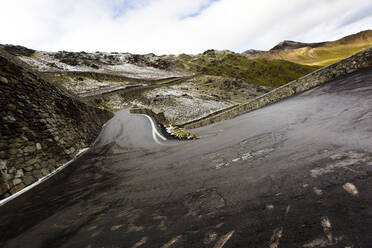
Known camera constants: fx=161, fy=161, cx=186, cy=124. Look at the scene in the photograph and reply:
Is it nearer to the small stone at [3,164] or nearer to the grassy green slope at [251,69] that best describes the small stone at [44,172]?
the small stone at [3,164]

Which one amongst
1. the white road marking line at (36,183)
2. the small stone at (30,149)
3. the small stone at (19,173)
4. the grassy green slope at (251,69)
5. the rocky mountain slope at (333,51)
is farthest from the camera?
the rocky mountain slope at (333,51)

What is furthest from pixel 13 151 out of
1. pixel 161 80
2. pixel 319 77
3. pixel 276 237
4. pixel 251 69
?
pixel 251 69

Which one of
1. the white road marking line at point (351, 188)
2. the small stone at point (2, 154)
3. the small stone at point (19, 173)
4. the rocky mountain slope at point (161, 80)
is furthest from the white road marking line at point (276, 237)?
the rocky mountain slope at point (161, 80)

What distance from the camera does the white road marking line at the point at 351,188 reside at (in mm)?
1741

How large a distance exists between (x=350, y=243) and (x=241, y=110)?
1657 cm

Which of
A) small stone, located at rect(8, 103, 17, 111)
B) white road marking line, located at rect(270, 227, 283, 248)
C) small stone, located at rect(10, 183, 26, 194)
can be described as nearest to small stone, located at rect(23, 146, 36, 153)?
small stone, located at rect(10, 183, 26, 194)

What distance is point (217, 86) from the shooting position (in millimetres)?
49469

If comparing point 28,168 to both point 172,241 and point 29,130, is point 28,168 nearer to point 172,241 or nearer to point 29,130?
point 29,130

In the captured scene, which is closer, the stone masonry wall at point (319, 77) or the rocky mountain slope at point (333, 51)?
the stone masonry wall at point (319, 77)

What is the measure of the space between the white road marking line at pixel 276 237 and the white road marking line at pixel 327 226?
33cm

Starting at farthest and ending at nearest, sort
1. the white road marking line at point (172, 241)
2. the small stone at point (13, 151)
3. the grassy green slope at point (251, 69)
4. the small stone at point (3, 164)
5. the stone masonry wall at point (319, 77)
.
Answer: the grassy green slope at point (251, 69) → the stone masonry wall at point (319, 77) → the small stone at point (13, 151) → the small stone at point (3, 164) → the white road marking line at point (172, 241)

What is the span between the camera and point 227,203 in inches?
84.4

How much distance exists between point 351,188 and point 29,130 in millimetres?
8656

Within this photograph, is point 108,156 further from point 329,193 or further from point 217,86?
point 217,86
